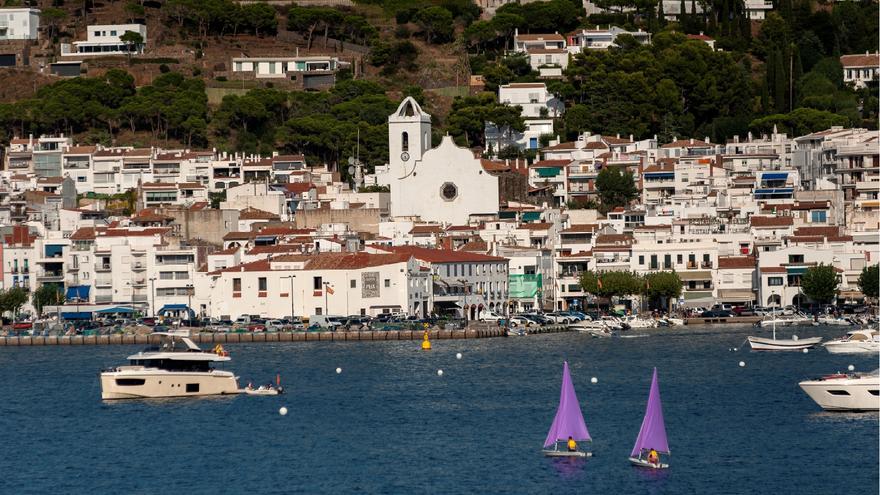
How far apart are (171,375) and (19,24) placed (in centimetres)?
7760

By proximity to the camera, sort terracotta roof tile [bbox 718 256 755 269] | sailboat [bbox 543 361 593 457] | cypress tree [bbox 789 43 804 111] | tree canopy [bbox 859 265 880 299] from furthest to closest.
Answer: cypress tree [bbox 789 43 804 111], terracotta roof tile [bbox 718 256 755 269], tree canopy [bbox 859 265 880 299], sailboat [bbox 543 361 593 457]

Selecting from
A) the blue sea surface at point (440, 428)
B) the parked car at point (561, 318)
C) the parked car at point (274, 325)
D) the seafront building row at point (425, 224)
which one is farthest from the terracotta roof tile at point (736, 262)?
the parked car at point (274, 325)

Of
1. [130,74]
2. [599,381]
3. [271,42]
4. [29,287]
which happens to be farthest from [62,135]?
[599,381]

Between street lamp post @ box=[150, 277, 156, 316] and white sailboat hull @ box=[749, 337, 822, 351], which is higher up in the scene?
street lamp post @ box=[150, 277, 156, 316]

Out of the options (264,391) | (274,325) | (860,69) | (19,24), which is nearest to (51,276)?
(274,325)

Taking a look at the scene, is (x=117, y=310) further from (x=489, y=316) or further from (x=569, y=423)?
(x=569, y=423)

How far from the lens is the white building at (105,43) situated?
126062 millimetres

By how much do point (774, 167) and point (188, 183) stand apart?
3157 cm

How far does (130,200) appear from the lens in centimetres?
10662

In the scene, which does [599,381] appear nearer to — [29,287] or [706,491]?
[706,491]

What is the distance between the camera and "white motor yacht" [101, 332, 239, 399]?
183 feet

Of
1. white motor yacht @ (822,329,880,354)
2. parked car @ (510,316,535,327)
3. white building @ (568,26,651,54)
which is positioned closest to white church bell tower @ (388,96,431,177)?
white building @ (568,26,651,54)

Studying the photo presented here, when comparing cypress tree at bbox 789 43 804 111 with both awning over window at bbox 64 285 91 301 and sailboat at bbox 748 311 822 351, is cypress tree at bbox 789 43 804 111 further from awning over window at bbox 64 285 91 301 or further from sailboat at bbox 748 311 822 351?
awning over window at bbox 64 285 91 301

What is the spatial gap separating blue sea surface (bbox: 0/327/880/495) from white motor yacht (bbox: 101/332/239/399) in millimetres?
557
